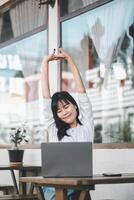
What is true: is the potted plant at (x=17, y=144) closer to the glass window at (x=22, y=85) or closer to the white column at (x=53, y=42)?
the glass window at (x=22, y=85)

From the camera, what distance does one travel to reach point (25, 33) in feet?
18.6

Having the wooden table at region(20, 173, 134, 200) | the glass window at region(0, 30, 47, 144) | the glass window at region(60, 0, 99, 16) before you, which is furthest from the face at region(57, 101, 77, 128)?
the glass window at region(0, 30, 47, 144)

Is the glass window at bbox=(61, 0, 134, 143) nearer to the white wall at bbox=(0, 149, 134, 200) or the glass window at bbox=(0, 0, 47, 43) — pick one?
the white wall at bbox=(0, 149, 134, 200)

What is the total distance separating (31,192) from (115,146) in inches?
35.8

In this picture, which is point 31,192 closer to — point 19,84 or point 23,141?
point 23,141

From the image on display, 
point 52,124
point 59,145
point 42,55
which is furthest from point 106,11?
point 59,145

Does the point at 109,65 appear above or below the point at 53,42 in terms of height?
below

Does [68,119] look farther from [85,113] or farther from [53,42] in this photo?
[53,42]

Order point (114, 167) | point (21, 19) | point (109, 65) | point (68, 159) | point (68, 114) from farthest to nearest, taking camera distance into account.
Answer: point (21, 19) < point (109, 65) < point (114, 167) < point (68, 114) < point (68, 159)

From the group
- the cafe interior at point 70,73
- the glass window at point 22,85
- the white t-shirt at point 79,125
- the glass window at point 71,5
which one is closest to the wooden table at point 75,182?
the white t-shirt at point 79,125

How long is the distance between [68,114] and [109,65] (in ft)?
4.12

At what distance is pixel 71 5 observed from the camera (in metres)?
4.93

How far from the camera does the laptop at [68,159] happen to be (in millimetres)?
2824

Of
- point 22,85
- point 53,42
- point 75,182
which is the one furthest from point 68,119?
point 22,85
